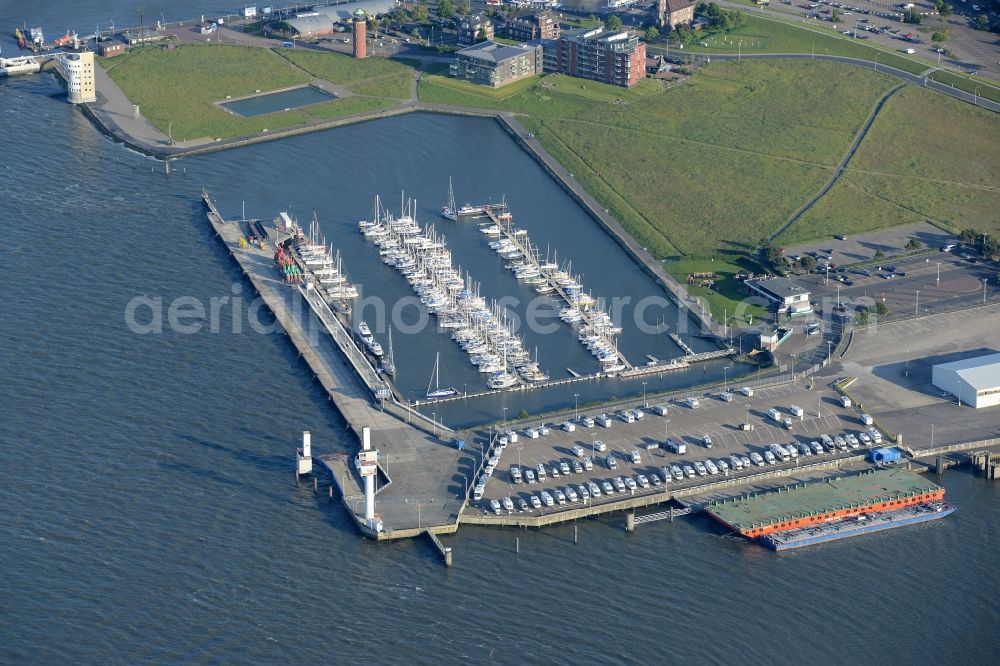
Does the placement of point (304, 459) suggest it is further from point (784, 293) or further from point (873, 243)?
point (873, 243)

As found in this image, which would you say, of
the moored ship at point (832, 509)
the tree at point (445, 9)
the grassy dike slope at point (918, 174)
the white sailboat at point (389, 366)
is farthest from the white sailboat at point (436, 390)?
the tree at point (445, 9)

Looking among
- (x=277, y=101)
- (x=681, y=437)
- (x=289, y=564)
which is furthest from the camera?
(x=277, y=101)

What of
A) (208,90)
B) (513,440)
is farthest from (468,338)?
(208,90)

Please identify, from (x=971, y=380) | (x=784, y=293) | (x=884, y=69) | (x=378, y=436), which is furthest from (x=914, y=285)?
(x=884, y=69)

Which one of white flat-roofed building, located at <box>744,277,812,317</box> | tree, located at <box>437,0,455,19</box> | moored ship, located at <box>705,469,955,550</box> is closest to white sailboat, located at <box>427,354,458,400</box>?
moored ship, located at <box>705,469,955,550</box>

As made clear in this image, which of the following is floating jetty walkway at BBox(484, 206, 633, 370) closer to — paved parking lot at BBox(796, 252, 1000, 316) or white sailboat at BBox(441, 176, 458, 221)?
white sailboat at BBox(441, 176, 458, 221)

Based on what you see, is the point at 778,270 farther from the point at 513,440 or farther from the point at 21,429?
the point at 21,429
